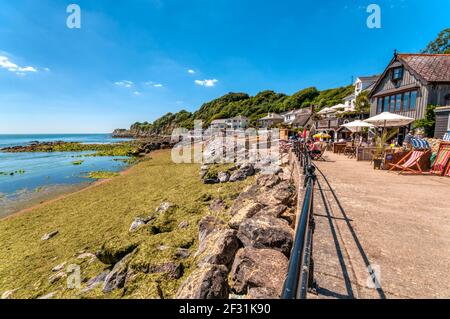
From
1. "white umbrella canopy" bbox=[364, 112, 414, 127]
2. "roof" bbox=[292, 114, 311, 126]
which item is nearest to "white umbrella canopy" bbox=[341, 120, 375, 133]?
"white umbrella canopy" bbox=[364, 112, 414, 127]

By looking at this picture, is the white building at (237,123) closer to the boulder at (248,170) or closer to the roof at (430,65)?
the roof at (430,65)

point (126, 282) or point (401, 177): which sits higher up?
point (401, 177)

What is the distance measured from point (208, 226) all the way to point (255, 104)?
3727 inches

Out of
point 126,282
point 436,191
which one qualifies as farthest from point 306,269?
point 436,191

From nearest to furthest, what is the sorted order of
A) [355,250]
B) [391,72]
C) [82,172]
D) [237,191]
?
[355,250], [237,191], [391,72], [82,172]

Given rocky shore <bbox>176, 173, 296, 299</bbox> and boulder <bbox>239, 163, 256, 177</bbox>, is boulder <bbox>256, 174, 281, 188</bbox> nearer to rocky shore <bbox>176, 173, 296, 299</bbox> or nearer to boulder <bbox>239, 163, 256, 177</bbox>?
rocky shore <bbox>176, 173, 296, 299</bbox>

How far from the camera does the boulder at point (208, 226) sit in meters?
5.07

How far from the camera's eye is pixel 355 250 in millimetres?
2871

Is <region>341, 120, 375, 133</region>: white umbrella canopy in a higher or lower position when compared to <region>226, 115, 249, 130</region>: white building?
lower

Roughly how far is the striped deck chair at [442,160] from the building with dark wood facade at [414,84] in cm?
1032

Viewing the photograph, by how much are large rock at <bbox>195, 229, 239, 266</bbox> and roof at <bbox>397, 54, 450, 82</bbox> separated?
766 inches

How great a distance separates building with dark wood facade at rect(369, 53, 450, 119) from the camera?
14.7 m
